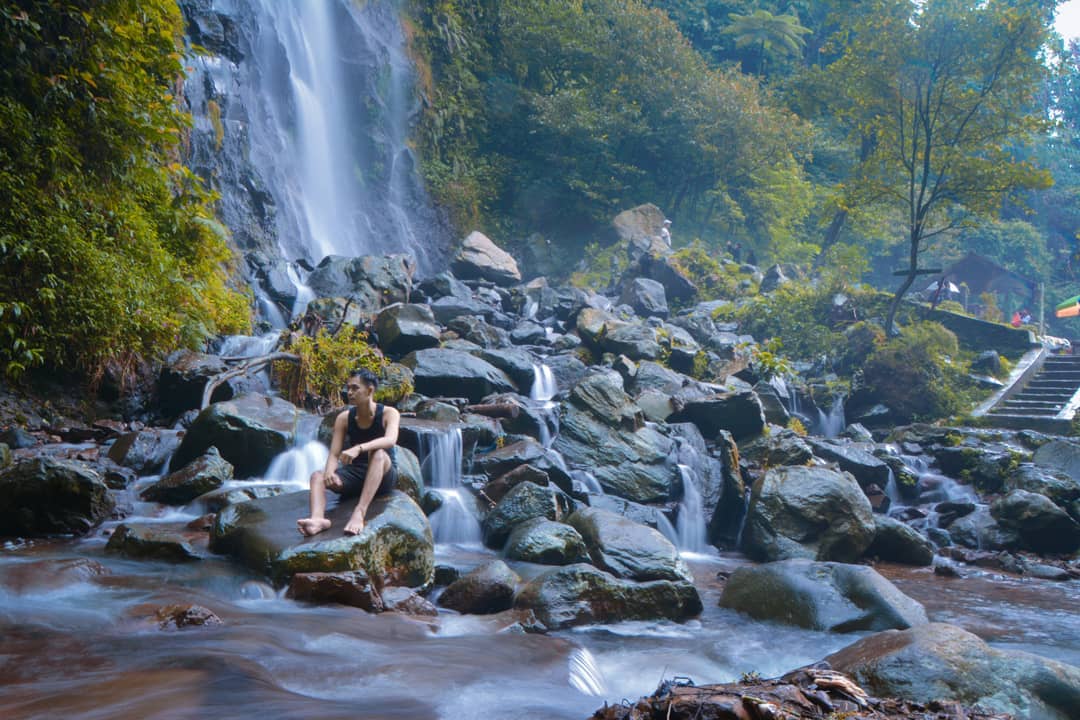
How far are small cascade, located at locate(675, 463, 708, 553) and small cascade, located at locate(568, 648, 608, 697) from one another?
4.80m

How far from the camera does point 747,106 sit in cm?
2991

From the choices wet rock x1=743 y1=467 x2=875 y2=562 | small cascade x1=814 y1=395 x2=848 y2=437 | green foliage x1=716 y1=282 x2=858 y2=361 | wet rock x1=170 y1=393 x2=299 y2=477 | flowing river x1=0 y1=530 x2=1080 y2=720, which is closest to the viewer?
flowing river x1=0 y1=530 x2=1080 y2=720

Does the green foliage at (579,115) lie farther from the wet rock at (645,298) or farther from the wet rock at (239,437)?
the wet rock at (239,437)

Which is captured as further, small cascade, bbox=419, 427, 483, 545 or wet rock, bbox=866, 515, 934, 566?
wet rock, bbox=866, 515, 934, 566

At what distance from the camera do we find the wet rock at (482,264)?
22.2m

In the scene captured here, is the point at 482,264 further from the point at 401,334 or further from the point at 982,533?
the point at 982,533

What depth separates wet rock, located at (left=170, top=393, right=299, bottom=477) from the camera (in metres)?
8.20

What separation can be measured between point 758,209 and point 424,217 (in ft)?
50.1

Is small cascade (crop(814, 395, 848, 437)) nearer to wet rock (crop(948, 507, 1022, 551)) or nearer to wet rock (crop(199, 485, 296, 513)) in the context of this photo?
wet rock (crop(948, 507, 1022, 551))

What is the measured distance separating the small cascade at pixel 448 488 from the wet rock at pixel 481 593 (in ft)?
6.77

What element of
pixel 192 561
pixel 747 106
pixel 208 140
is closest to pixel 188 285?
pixel 192 561

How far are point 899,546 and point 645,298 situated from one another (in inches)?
513

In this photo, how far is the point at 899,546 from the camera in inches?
361

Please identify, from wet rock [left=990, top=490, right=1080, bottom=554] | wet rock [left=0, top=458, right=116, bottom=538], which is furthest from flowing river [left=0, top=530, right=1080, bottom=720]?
wet rock [left=990, top=490, right=1080, bottom=554]
